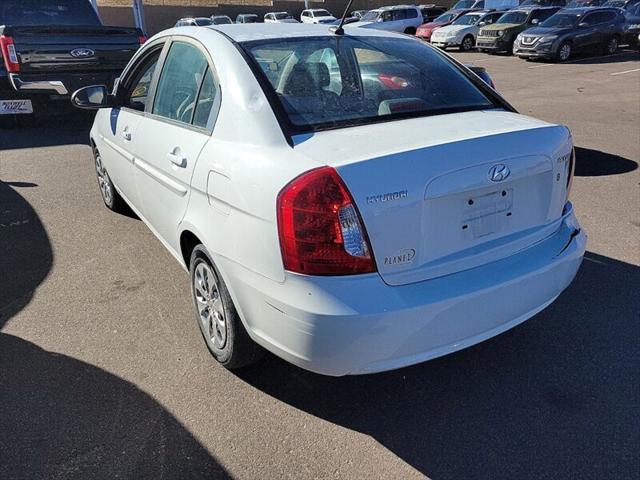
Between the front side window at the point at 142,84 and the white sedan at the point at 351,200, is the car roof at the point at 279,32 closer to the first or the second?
the white sedan at the point at 351,200

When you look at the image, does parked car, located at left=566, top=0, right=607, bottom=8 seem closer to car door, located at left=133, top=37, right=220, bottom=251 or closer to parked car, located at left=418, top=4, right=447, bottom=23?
parked car, located at left=418, top=4, right=447, bottom=23

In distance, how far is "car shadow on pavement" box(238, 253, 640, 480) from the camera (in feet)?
7.92

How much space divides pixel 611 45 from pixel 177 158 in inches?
855

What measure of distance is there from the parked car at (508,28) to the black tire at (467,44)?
1515mm

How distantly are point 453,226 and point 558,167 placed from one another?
752 mm

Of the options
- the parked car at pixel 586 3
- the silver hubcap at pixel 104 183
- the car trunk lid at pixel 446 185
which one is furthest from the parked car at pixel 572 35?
the car trunk lid at pixel 446 185

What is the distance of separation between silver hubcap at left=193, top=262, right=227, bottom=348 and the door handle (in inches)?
21.7

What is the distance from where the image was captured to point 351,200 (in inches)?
85.2

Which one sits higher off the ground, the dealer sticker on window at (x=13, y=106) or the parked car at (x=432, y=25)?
the dealer sticker on window at (x=13, y=106)

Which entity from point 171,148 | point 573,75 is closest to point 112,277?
point 171,148

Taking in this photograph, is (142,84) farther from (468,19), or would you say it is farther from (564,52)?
(468,19)

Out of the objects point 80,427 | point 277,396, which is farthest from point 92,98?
point 277,396

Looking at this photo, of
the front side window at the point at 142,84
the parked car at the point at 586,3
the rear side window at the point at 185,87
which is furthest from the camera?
the parked car at the point at 586,3

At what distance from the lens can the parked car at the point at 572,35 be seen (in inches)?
738
